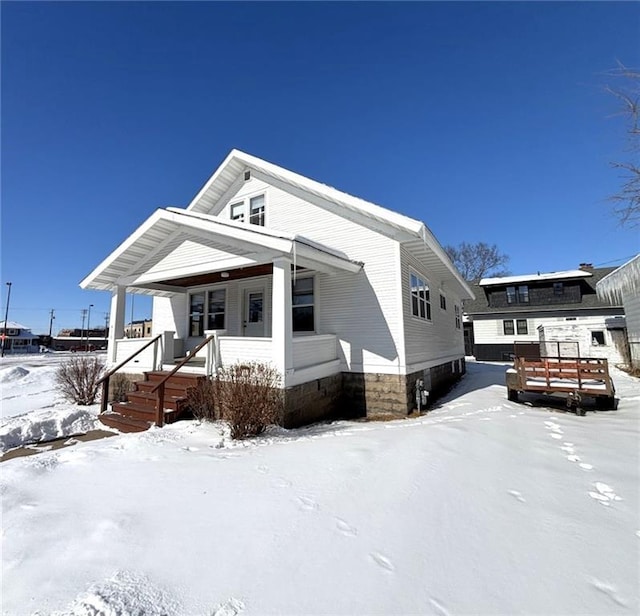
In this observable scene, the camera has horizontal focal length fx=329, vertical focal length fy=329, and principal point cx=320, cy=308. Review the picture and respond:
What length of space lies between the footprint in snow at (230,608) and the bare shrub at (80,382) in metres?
9.31

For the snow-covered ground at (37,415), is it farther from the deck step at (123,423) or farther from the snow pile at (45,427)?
the deck step at (123,423)

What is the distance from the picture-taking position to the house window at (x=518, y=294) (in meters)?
25.3

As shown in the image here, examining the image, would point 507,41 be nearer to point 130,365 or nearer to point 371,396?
point 371,396

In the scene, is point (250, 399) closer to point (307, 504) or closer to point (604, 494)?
point (307, 504)

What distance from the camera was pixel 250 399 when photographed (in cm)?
562

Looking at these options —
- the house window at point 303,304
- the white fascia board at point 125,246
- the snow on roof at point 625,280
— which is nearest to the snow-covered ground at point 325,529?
the house window at point 303,304

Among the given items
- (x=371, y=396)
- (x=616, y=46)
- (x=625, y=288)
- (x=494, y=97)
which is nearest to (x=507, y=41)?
(x=494, y=97)

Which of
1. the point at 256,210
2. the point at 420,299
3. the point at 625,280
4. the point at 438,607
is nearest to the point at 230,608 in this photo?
the point at 438,607

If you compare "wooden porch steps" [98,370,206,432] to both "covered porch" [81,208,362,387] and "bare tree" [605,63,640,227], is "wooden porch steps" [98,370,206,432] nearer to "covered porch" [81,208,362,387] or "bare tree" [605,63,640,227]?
"covered porch" [81,208,362,387]

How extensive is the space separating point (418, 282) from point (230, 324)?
609 centimetres

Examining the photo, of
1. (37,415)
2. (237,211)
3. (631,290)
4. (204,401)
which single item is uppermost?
(237,211)

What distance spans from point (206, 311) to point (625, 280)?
59.3 ft

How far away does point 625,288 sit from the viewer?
15883 millimetres

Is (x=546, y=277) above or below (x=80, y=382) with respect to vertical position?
above
